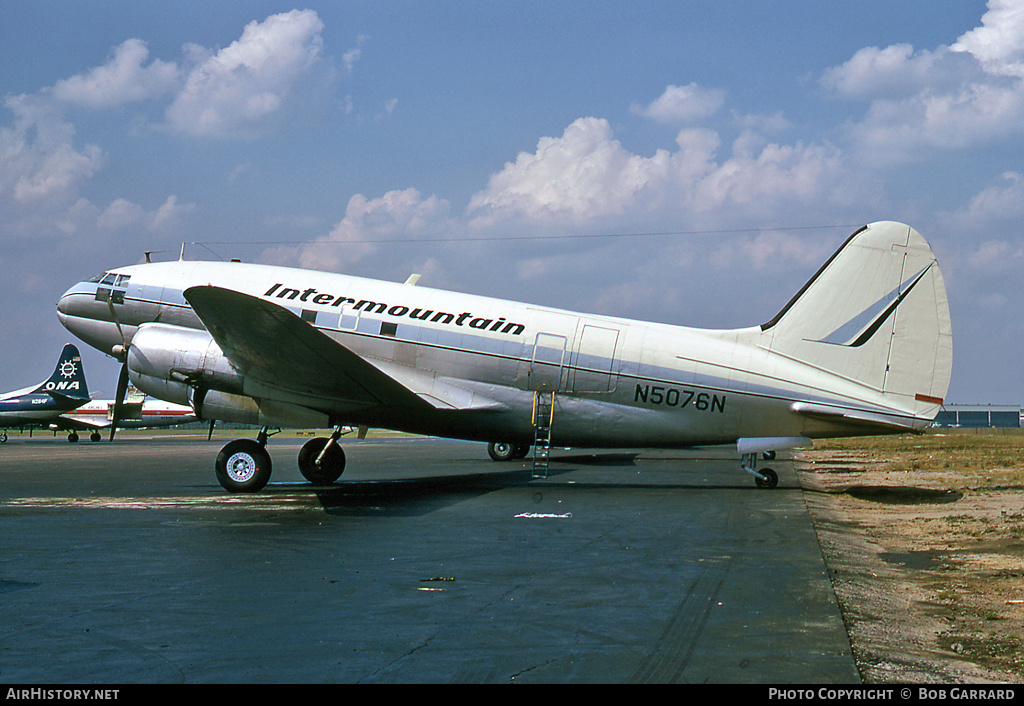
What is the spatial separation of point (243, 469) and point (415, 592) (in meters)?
11.4

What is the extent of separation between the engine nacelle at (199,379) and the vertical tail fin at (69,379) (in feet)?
198

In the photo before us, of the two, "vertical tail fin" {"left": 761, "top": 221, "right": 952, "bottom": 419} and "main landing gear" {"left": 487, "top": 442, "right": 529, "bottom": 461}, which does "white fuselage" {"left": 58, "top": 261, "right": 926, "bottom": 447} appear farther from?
"main landing gear" {"left": 487, "top": 442, "right": 529, "bottom": 461}

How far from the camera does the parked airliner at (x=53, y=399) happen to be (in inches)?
2849

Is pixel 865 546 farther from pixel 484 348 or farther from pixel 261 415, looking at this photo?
pixel 261 415

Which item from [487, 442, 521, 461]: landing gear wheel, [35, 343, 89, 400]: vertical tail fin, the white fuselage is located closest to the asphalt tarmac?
the white fuselage

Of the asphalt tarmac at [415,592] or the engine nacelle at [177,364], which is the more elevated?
the engine nacelle at [177,364]

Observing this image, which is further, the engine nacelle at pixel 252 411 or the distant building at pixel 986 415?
the distant building at pixel 986 415

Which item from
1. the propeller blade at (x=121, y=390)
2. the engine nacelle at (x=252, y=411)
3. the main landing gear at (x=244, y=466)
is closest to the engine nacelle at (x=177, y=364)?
the engine nacelle at (x=252, y=411)

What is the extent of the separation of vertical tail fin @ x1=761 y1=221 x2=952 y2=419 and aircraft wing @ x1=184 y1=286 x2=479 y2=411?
8.75 m

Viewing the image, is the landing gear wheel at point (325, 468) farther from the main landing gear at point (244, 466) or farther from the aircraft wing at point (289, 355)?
the aircraft wing at point (289, 355)

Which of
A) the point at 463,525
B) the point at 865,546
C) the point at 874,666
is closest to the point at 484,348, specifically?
the point at 463,525

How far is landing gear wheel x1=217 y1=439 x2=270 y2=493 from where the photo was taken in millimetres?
18328

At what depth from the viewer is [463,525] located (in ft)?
44.2
